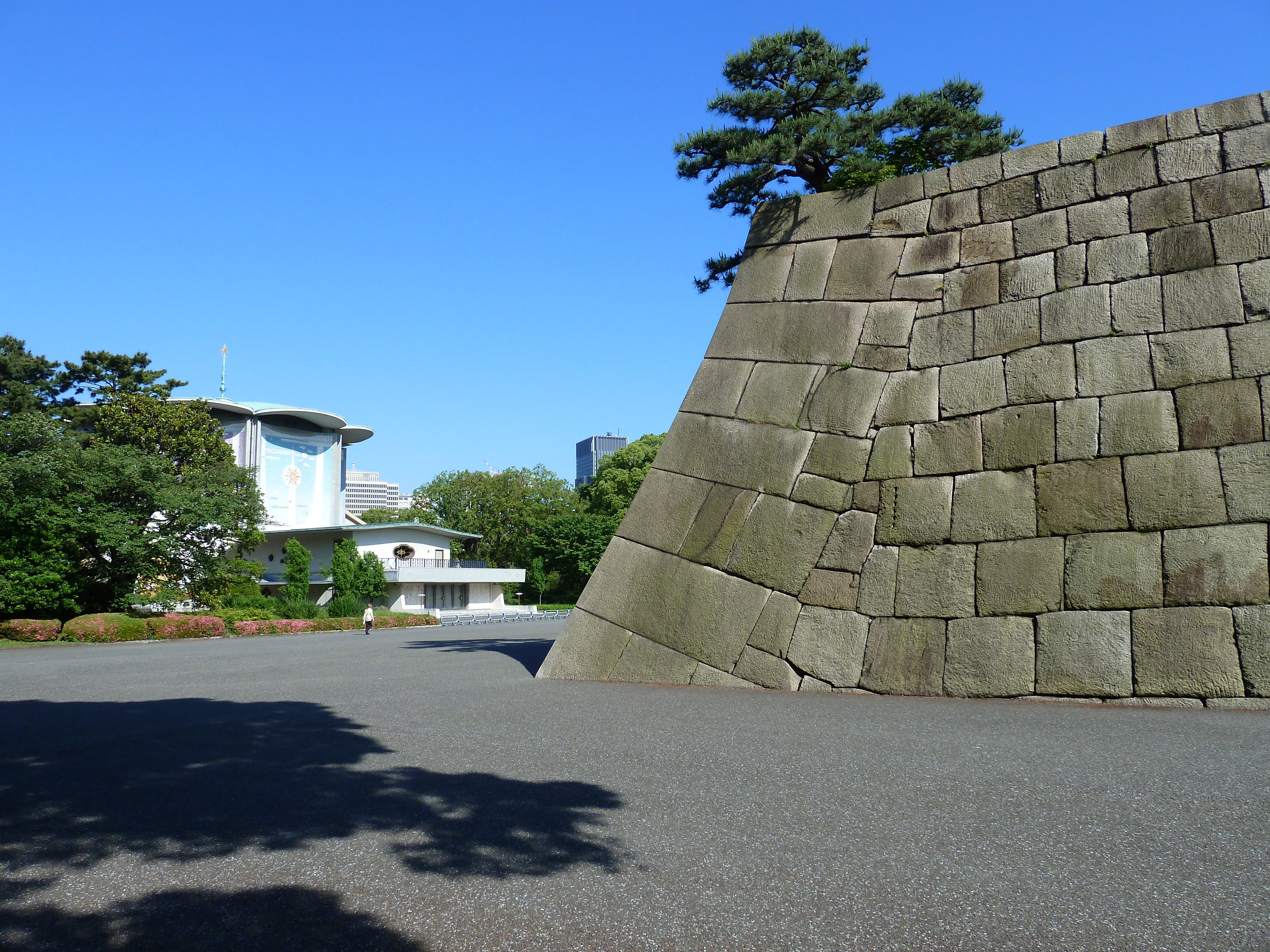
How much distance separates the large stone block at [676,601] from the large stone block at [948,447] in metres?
2.28

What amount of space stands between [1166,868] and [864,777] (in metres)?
1.74

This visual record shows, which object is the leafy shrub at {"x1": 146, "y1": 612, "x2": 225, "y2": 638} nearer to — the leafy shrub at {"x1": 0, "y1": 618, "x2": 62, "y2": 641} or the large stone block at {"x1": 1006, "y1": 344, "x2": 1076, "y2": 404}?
the leafy shrub at {"x1": 0, "y1": 618, "x2": 62, "y2": 641}

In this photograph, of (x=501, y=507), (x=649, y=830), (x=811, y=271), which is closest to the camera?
(x=649, y=830)

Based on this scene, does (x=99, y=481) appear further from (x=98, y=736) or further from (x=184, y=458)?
(x=98, y=736)

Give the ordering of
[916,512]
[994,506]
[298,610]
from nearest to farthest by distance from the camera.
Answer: [994,506], [916,512], [298,610]

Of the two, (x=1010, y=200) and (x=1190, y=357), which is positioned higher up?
(x=1010, y=200)

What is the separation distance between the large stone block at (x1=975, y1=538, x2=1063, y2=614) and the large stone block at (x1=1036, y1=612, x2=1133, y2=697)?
21 centimetres

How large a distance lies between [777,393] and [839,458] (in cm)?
121

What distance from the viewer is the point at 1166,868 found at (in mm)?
3326

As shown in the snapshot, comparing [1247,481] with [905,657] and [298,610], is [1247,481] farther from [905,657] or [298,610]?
[298,610]

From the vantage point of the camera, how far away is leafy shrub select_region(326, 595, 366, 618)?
3906cm

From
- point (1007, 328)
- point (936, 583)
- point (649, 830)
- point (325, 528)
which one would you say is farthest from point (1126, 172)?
point (325, 528)

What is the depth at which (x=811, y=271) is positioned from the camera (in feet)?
34.5

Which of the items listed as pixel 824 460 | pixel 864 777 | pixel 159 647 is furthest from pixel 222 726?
pixel 159 647
